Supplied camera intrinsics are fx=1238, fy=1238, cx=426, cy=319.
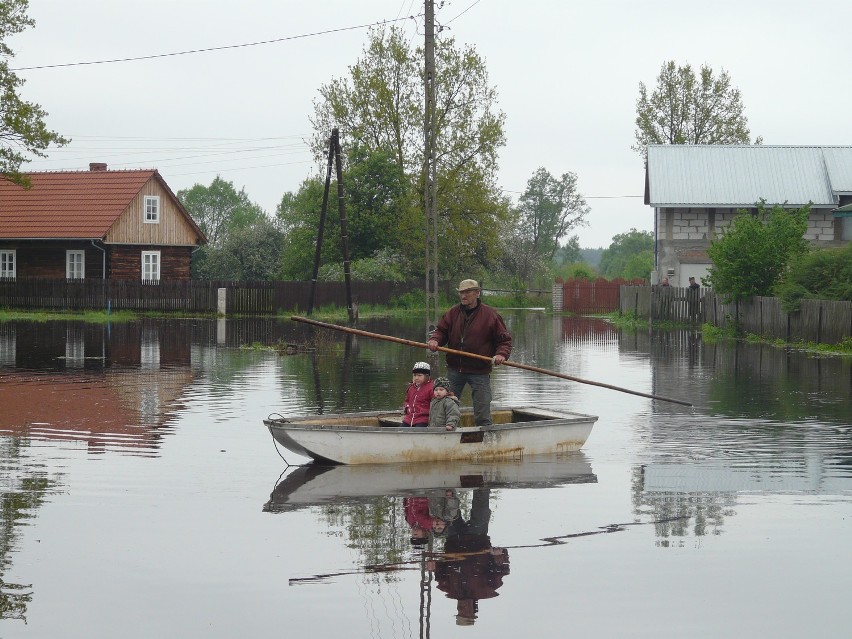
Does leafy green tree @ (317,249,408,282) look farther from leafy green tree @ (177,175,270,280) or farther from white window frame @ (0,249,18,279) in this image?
leafy green tree @ (177,175,270,280)

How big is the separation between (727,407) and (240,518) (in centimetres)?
1119

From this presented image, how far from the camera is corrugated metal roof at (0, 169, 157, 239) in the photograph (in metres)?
57.1

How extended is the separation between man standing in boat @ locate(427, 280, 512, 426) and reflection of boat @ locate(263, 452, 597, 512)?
91cm

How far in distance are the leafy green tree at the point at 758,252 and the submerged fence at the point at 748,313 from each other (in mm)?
660

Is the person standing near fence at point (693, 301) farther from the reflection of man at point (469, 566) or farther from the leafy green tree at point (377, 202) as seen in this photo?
the reflection of man at point (469, 566)

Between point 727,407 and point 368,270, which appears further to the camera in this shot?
point 368,270

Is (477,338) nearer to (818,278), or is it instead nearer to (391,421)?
(391,421)

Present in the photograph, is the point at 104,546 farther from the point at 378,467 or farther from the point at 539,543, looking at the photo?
the point at 378,467

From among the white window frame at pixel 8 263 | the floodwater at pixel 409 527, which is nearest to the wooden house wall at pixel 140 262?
the white window frame at pixel 8 263

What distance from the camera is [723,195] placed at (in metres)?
52.2

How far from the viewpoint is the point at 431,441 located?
45.5 feet

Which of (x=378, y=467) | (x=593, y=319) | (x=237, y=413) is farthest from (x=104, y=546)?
(x=593, y=319)

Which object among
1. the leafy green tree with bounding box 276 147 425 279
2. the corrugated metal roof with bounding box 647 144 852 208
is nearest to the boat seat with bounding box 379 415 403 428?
the corrugated metal roof with bounding box 647 144 852 208

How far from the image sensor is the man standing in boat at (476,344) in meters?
14.7
